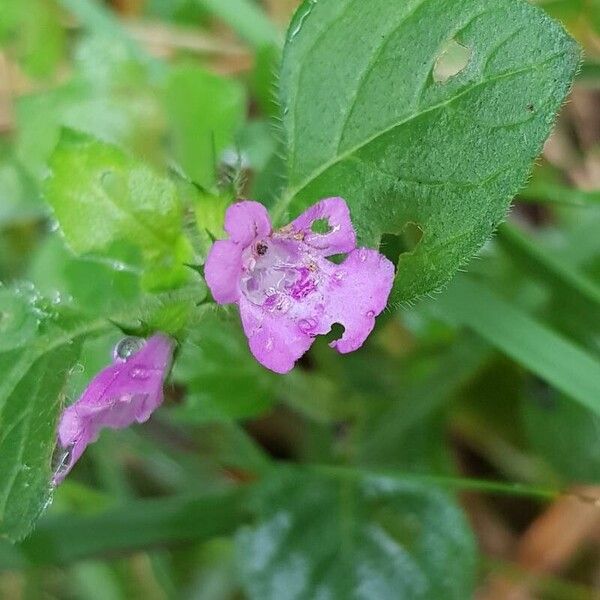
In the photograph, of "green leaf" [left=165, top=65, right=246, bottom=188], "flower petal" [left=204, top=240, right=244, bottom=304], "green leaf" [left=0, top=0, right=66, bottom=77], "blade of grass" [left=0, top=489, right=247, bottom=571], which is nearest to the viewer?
"flower petal" [left=204, top=240, right=244, bottom=304]

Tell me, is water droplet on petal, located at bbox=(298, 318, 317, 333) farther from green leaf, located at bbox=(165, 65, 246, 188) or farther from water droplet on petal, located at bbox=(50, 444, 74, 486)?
A: green leaf, located at bbox=(165, 65, 246, 188)

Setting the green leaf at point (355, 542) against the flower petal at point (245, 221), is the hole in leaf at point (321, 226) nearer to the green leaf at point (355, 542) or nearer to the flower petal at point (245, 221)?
the flower petal at point (245, 221)

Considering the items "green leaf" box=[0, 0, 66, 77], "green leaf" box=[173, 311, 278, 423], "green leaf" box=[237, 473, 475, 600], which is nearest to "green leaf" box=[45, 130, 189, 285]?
"green leaf" box=[173, 311, 278, 423]

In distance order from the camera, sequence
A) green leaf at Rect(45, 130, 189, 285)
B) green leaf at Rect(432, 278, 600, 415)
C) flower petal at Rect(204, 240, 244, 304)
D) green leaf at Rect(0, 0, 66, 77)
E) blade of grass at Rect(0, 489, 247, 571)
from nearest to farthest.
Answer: flower petal at Rect(204, 240, 244, 304)
green leaf at Rect(45, 130, 189, 285)
green leaf at Rect(432, 278, 600, 415)
blade of grass at Rect(0, 489, 247, 571)
green leaf at Rect(0, 0, 66, 77)

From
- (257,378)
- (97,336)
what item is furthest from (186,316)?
(257,378)

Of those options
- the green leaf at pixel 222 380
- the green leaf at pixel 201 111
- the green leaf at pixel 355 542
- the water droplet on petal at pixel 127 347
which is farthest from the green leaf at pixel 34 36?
the water droplet on petal at pixel 127 347
